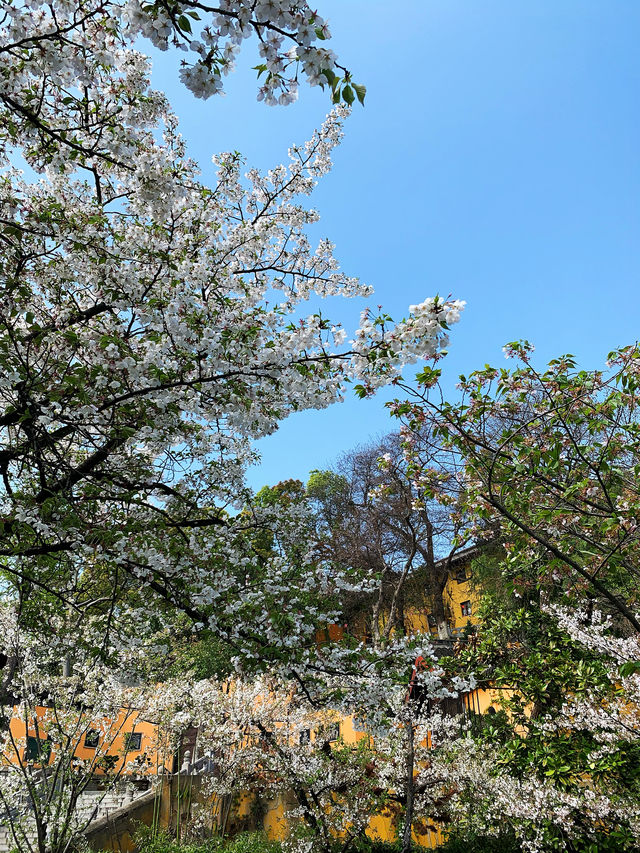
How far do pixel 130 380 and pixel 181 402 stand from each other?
600 millimetres

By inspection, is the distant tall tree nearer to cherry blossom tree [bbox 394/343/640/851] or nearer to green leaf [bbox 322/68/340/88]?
cherry blossom tree [bbox 394/343/640/851]

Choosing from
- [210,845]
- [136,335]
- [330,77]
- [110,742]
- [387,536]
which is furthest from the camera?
[387,536]

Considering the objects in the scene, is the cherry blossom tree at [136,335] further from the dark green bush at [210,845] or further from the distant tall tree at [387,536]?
the distant tall tree at [387,536]

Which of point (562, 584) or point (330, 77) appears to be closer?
point (330, 77)

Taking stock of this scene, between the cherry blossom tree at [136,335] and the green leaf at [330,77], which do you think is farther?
the cherry blossom tree at [136,335]

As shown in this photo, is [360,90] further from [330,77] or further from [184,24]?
[184,24]

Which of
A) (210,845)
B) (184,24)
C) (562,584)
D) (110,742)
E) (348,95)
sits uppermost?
(184,24)

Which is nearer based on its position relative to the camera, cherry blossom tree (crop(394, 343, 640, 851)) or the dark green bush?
cherry blossom tree (crop(394, 343, 640, 851))

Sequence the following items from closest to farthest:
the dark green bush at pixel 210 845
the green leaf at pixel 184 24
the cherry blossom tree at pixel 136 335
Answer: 1. the green leaf at pixel 184 24
2. the cherry blossom tree at pixel 136 335
3. the dark green bush at pixel 210 845

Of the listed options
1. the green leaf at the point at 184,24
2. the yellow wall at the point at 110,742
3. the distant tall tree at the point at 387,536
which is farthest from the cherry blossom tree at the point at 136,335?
the distant tall tree at the point at 387,536

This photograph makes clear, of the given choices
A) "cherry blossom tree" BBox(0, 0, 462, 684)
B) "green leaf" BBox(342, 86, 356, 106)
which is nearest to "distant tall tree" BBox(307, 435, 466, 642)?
"cherry blossom tree" BBox(0, 0, 462, 684)

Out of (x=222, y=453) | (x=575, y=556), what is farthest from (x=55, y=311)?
(x=575, y=556)

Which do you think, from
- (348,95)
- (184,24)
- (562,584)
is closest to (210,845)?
(562,584)

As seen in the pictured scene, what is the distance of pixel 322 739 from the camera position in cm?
987
